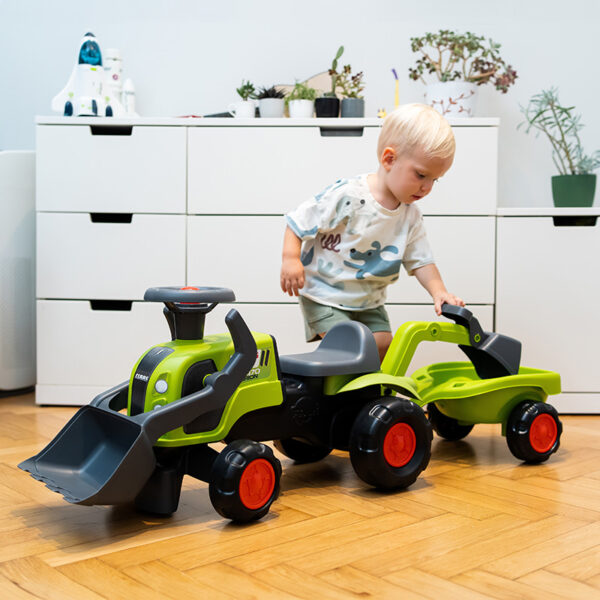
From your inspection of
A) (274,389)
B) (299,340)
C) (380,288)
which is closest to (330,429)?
→ (274,389)

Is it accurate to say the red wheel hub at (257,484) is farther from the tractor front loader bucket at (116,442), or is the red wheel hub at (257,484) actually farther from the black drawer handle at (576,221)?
the black drawer handle at (576,221)

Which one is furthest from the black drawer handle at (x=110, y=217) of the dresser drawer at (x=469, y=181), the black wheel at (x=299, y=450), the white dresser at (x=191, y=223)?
the black wheel at (x=299, y=450)

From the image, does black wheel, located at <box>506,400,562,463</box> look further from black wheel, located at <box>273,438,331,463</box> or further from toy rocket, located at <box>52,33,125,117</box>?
toy rocket, located at <box>52,33,125,117</box>

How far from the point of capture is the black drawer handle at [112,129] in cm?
200

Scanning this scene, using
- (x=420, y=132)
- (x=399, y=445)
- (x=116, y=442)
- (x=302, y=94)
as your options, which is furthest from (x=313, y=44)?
(x=116, y=442)

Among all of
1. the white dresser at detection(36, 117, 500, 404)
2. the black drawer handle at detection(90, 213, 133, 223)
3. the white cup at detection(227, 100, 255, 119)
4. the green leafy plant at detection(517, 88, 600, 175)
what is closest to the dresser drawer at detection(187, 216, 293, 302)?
the white dresser at detection(36, 117, 500, 404)

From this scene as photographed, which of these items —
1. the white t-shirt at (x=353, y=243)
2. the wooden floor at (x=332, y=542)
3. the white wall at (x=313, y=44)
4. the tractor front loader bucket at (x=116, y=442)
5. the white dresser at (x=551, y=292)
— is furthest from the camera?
the white wall at (x=313, y=44)

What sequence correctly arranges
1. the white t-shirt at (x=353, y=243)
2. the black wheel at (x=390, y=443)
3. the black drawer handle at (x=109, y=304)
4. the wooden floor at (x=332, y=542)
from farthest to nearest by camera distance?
the black drawer handle at (x=109, y=304) < the white t-shirt at (x=353, y=243) < the black wheel at (x=390, y=443) < the wooden floor at (x=332, y=542)

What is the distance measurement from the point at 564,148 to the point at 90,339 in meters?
1.43

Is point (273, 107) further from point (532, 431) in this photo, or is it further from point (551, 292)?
point (532, 431)

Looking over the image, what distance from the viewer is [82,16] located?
7.76 feet

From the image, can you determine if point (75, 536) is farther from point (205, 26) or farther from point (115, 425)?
point (205, 26)

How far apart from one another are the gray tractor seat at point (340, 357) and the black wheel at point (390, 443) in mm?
70

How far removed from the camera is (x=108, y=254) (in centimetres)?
199
